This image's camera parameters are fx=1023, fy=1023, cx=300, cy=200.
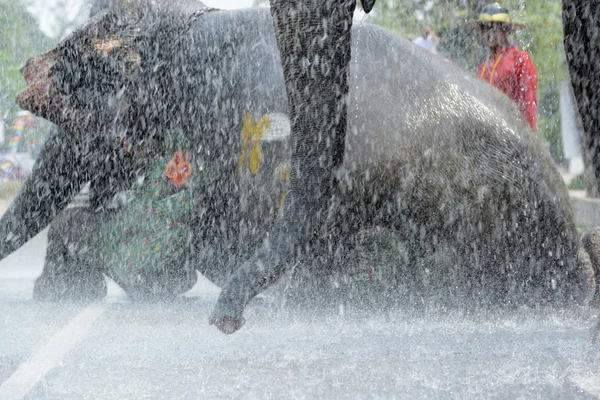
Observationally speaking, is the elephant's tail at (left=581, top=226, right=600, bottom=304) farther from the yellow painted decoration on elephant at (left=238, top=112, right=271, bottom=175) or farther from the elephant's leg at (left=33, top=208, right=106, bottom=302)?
the elephant's leg at (left=33, top=208, right=106, bottom=302)

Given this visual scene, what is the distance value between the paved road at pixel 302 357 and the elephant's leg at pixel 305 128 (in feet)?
0.92

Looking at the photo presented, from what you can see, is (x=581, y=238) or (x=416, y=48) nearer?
(x=581, y=238)

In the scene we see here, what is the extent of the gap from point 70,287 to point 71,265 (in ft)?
0.33

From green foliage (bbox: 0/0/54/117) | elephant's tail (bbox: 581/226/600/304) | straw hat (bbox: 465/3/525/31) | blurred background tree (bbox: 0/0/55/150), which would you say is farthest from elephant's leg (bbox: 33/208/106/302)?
green foliage (bbox: 0/0/54/117)

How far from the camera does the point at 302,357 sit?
2861 millimetres

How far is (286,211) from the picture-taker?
2.53 meters

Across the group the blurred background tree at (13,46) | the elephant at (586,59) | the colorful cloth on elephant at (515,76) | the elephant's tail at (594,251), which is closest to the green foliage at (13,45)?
the blurred background tree at (13,46)

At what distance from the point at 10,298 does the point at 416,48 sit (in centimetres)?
226

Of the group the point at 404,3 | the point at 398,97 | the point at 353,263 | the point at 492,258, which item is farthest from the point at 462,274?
the point at 404,3

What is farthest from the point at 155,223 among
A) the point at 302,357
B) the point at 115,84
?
the point at 302,357

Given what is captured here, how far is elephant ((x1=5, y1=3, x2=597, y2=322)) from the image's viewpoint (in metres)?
3.10

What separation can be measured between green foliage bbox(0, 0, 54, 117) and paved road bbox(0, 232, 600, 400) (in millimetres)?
14979

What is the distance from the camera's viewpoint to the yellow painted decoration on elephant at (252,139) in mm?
3357

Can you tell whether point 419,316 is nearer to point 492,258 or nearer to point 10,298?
point 492,258
